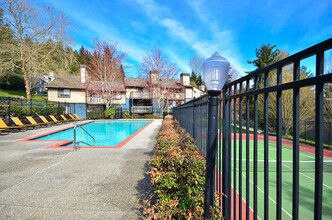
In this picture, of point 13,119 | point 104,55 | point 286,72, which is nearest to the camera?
point 13,119

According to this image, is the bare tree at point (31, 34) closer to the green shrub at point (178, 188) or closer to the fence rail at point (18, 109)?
the fence rail at point (18, 109)

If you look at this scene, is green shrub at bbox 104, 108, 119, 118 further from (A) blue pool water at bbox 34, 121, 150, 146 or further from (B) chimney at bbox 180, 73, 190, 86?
(B) chimney at bbox 180, 73, 190, 86

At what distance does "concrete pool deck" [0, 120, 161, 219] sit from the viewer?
260 cm

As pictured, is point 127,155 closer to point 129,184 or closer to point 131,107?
point 129,184

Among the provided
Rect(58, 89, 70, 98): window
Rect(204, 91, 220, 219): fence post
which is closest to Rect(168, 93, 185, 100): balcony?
Rect(58, 89, 70, 98): window

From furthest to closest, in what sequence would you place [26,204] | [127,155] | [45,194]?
[127,155] < [45,194] < [26,204]

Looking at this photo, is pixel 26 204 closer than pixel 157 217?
No

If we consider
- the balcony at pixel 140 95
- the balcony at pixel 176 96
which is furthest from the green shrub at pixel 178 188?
the balcony at pixel 140 95

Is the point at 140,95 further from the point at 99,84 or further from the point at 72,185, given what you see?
the point at 72,185

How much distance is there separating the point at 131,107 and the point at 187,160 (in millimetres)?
27120

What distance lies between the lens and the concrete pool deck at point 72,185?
8.54 ft

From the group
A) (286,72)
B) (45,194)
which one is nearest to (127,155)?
(45,194)

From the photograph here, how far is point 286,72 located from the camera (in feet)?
41.7

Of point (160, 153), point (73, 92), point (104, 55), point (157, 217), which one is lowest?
point (157, 217)
